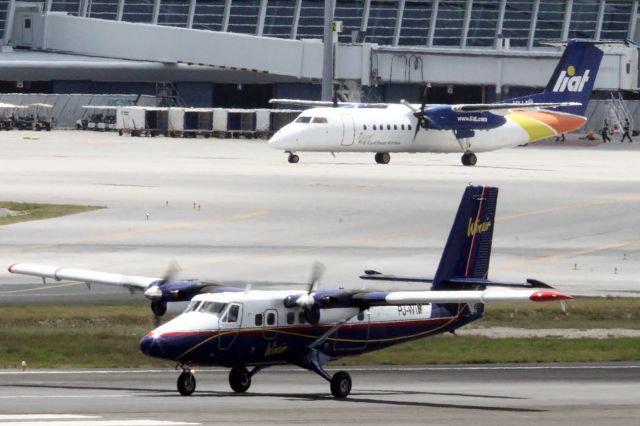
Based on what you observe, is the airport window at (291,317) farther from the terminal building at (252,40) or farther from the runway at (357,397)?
the terminal building at (252,40)

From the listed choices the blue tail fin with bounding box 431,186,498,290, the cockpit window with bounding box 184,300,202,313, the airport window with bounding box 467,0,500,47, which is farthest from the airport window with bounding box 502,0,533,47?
the cockpit window with bounding box 184,300,202,313

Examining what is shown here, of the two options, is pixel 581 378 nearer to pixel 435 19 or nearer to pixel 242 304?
pixel 242 304

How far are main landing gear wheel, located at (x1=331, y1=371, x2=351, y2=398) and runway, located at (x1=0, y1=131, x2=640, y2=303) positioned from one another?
18185 mm

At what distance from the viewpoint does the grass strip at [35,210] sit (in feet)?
217

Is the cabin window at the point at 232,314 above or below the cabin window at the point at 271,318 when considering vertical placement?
above

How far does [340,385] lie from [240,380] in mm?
1918

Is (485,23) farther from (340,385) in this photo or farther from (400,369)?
(340,385)

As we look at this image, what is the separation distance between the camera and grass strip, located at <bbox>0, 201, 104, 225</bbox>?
6604cm

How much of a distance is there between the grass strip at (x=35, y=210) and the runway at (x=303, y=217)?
1241mm

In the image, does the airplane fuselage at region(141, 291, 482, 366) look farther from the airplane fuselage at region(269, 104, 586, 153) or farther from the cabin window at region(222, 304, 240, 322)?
the airplane fuselage at region(269, 104, 586, 153)

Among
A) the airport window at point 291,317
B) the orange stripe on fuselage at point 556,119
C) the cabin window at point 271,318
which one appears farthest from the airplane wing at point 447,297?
the orange stripe on fuselage at point 556,119

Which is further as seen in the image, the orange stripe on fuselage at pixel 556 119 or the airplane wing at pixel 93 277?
the orange stripe on fuselage at pixel 556 119

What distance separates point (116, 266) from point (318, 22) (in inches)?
3697

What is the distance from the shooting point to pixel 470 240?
32594 mm
